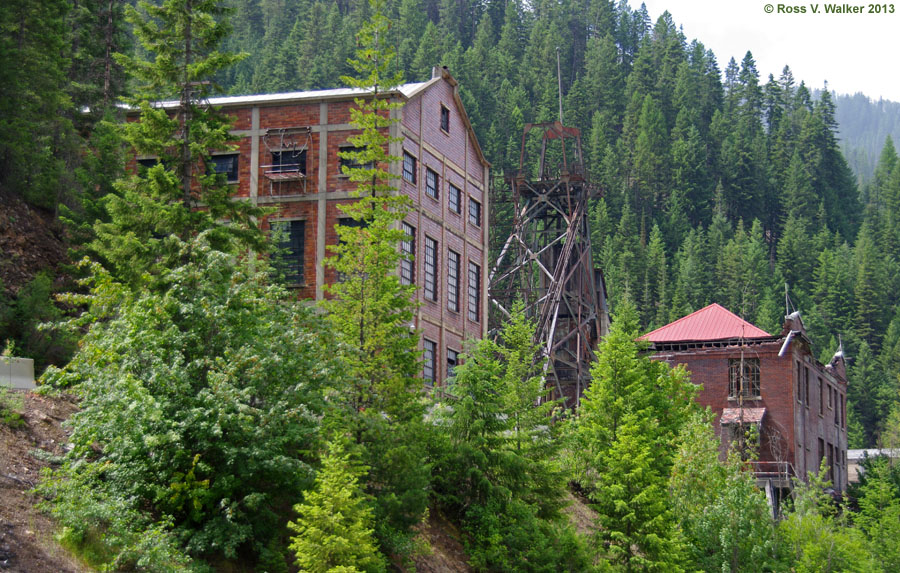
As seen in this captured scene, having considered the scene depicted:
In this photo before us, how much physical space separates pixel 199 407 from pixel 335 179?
19300 millimetres

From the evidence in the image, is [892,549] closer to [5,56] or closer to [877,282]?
[5,56]

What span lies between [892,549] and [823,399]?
51.9 ft

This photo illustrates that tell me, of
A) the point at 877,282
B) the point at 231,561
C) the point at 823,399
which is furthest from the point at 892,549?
the point at 877,282

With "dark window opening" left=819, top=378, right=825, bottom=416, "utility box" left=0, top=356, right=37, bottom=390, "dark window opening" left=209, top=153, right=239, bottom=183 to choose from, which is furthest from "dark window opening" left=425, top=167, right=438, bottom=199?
"dark window opening" left=819, top=378, right=825, bottom=416

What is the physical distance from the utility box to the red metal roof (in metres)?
41.5

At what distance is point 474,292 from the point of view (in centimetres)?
4709

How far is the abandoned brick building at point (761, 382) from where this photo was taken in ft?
193

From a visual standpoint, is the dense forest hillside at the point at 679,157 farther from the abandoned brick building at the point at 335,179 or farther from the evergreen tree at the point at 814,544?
the abandoned brick building at the point at 335,179

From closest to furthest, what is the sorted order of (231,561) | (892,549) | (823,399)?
1. (231,561)
2. (892,549)
3. (823,399)

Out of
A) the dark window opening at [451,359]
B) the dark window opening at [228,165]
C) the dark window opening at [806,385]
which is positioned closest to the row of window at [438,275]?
the dark window opening at [451,359]

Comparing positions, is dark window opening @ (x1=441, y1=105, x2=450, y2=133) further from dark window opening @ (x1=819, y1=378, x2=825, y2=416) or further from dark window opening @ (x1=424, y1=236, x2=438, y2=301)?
dark window opening @ (x1=819, y1=378, x2=825, y2=416)

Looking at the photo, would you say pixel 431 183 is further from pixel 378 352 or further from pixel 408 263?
pixel 378 352

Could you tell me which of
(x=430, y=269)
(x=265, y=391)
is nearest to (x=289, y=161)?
(x=430, y=269)

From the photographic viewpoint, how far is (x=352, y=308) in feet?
88.0
